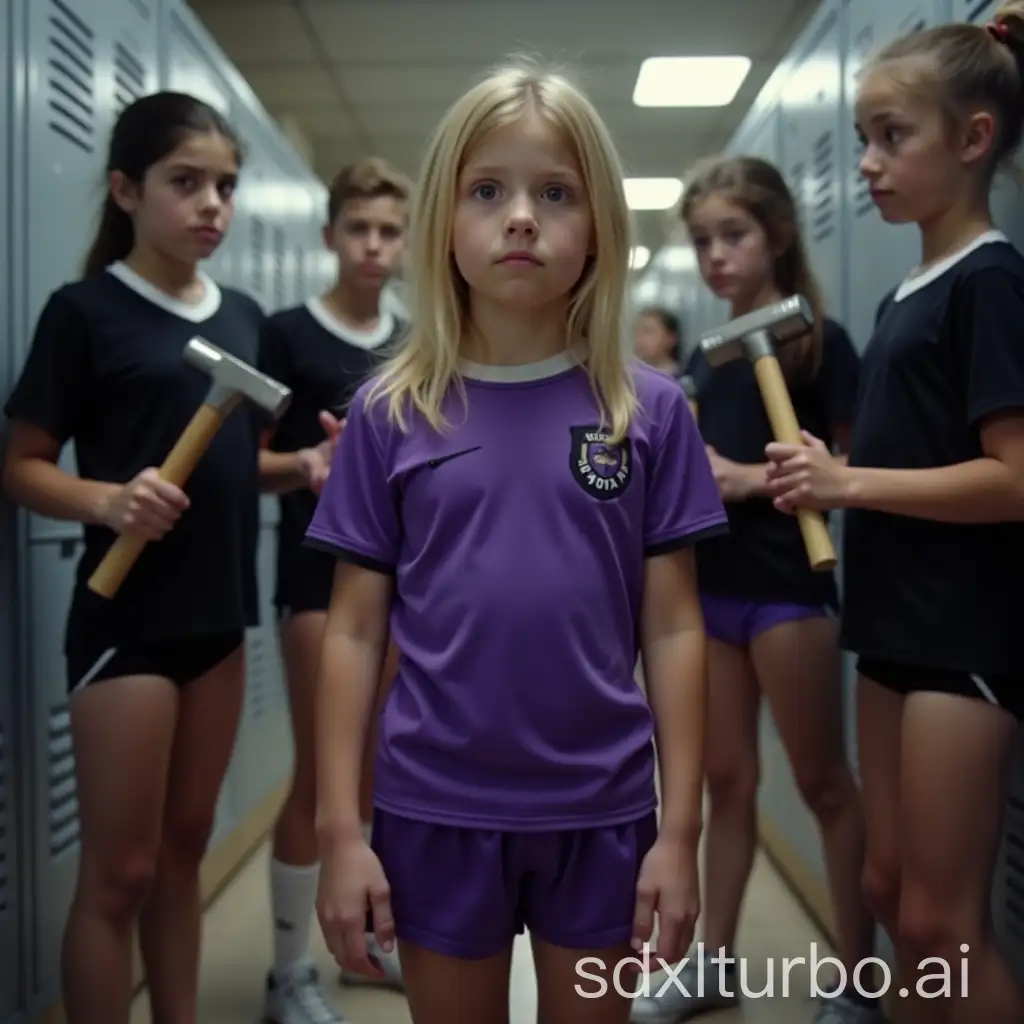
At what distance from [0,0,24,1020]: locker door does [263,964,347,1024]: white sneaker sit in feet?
1.50

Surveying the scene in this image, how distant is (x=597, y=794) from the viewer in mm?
1062

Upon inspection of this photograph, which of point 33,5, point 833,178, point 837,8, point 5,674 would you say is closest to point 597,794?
point 5,674

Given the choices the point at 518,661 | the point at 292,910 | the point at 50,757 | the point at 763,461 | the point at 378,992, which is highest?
the point at 763,461

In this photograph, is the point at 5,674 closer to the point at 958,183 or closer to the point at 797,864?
the point at 958,183

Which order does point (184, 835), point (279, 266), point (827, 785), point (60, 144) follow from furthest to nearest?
point (279, 266) → point (827, 785) → point (60, 144) → point (184, 835)

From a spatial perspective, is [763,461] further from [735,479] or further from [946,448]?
[946,448]

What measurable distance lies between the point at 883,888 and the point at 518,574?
813 mm

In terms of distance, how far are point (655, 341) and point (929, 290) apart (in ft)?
Answer: 9.21

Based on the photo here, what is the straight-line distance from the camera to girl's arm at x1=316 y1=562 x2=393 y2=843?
1096 millimetres

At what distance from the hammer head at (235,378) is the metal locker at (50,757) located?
0.48 m

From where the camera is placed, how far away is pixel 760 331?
157cm

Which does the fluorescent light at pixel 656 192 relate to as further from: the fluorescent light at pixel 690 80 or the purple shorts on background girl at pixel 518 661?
the purple shorts on background girl at pixel 518 661

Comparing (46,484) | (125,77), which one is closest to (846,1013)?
(46,484)

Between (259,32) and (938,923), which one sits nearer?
(938,923)
